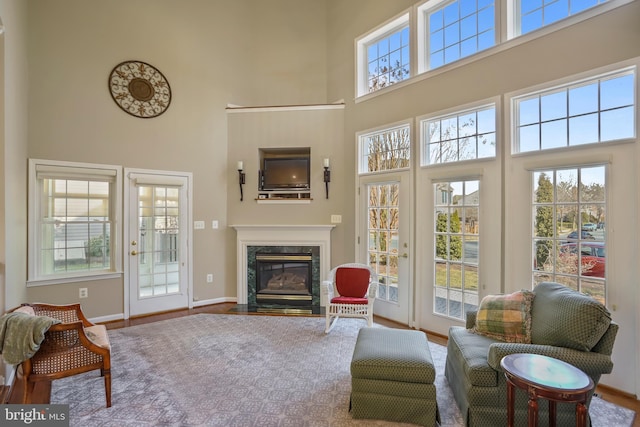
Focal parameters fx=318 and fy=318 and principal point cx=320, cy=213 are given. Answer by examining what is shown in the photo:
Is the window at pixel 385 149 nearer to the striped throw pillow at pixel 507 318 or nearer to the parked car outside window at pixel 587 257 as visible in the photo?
the parked car outside window at pixel 587 257

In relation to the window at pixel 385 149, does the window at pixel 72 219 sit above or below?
below

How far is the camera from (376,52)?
461cm

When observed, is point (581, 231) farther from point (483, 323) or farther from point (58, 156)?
point (58, 156)

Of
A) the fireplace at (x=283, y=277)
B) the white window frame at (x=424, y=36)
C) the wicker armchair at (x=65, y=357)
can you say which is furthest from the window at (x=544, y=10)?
the wicker armchair at (x=65, y=357)

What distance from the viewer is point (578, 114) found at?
9.07 feet

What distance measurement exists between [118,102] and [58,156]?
102 centimetres

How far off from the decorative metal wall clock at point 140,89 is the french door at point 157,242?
898 mm

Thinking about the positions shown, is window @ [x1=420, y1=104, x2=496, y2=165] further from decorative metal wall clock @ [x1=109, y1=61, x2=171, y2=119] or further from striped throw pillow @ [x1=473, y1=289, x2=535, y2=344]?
decorative metal wall clock @ [x1=109, y1=61, x2=171, y2=119]

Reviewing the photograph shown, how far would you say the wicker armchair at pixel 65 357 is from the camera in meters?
2.13

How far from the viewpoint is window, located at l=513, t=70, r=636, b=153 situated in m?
2.54

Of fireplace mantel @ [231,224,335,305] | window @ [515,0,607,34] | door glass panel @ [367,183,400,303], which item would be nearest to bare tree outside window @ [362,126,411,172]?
door glass panel @ [367,183,400,303]

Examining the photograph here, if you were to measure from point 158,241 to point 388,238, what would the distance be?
3292 millimetres

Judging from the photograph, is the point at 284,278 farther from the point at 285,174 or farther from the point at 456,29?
the point at 456,29

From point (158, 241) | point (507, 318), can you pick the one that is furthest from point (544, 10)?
point (158, 241)
